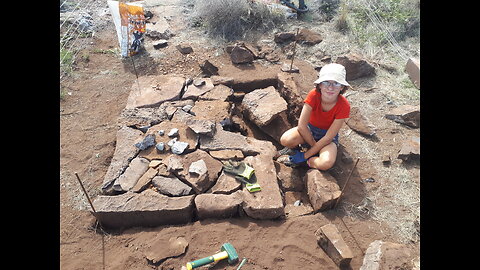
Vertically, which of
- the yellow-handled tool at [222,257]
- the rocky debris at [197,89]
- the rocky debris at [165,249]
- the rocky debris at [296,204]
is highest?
the rocky debris at [197,89]

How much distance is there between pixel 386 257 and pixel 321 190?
889mm

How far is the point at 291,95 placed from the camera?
15.2 ft

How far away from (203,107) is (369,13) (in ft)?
16.1

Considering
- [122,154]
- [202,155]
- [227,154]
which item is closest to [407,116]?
[227,154]

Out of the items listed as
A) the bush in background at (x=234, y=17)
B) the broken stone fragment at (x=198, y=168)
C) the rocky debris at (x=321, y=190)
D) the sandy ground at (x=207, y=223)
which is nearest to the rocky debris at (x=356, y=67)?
the sandy ground at (x=207, y=223)

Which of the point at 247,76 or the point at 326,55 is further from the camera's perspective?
the point at 326,55

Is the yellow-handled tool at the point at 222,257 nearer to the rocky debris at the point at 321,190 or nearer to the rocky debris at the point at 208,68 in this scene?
the rocky debris at the point at 321,190

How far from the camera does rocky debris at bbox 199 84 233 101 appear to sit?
475 centimetres

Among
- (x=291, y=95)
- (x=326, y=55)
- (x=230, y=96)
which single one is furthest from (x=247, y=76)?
(x=326, y=55)

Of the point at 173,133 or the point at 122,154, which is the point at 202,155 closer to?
the point at 173,133

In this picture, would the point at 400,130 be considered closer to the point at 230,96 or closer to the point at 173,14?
the point at 230,96

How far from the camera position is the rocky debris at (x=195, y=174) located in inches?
134

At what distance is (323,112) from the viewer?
373 centimetres

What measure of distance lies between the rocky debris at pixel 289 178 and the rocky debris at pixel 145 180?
1.46 metres
